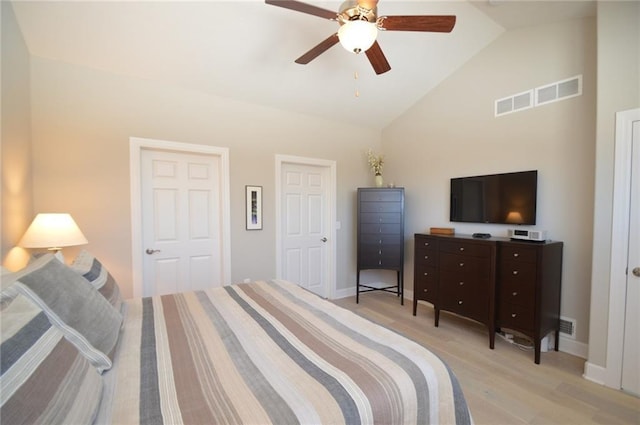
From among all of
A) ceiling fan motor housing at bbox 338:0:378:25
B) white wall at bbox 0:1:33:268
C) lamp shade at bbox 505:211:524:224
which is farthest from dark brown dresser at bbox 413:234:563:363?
white wall at bbox 0:1:33:268

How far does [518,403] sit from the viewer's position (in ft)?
Result: 6.00

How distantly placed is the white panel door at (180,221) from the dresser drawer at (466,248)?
8.43 ft

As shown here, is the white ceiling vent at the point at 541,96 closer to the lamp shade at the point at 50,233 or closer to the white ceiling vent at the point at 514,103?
the white ceiling vent at the point at 514,103

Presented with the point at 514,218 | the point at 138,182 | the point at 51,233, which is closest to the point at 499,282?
the point at 514,218

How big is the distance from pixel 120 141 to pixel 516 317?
4013 millimetres

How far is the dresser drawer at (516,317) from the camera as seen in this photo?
2.32 m

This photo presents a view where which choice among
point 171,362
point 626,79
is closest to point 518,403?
point 171,362

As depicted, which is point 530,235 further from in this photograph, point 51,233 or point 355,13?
point 51,233

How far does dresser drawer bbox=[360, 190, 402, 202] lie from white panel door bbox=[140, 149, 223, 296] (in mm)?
1885

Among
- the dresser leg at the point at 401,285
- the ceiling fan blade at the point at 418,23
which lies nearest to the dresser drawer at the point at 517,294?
the dresser leg at the point at 401,285

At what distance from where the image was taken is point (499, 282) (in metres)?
2.54

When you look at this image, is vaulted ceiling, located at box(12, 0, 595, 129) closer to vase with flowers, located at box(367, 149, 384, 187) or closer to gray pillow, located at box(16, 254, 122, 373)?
vase with flowers, located at box(367, 149, 384, 187)

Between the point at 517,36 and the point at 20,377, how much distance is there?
4141mm

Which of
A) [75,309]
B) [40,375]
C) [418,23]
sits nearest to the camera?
[40,375]
